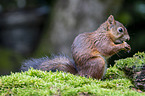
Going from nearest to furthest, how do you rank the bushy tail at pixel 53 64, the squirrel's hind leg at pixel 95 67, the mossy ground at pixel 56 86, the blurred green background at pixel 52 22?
the mossy ground at pixel 56 86
the squirrel's hind leg at pixel 95 67
the bushy tail at pixel 53 64
the blurred green background at pixel 52 22

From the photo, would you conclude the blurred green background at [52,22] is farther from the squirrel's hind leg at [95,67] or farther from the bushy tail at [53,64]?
the squirrel's hind leg at [95,67]

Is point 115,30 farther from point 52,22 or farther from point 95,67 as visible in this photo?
point 52,22

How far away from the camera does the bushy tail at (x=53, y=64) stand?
13.7 feet

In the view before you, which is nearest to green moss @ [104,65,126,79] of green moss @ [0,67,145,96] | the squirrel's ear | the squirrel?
the squirrel

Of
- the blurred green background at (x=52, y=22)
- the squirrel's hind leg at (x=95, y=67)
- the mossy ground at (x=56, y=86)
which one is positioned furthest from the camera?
the blurred green background at (x=52, y=22)

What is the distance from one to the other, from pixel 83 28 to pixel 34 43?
14.4 ft

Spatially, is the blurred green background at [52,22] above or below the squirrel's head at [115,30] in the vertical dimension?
above

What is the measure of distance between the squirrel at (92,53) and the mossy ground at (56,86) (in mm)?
424

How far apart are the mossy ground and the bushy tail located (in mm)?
471

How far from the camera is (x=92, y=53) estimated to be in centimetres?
401

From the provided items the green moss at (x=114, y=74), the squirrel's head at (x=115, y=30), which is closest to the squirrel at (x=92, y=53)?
the squirrel's head at (x=115, y=30)

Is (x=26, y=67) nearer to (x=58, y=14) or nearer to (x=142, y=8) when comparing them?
(x=58, y=14)

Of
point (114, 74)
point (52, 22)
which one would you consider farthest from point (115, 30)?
point (52, 22)

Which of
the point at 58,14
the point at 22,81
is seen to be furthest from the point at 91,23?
the point at 22,81
